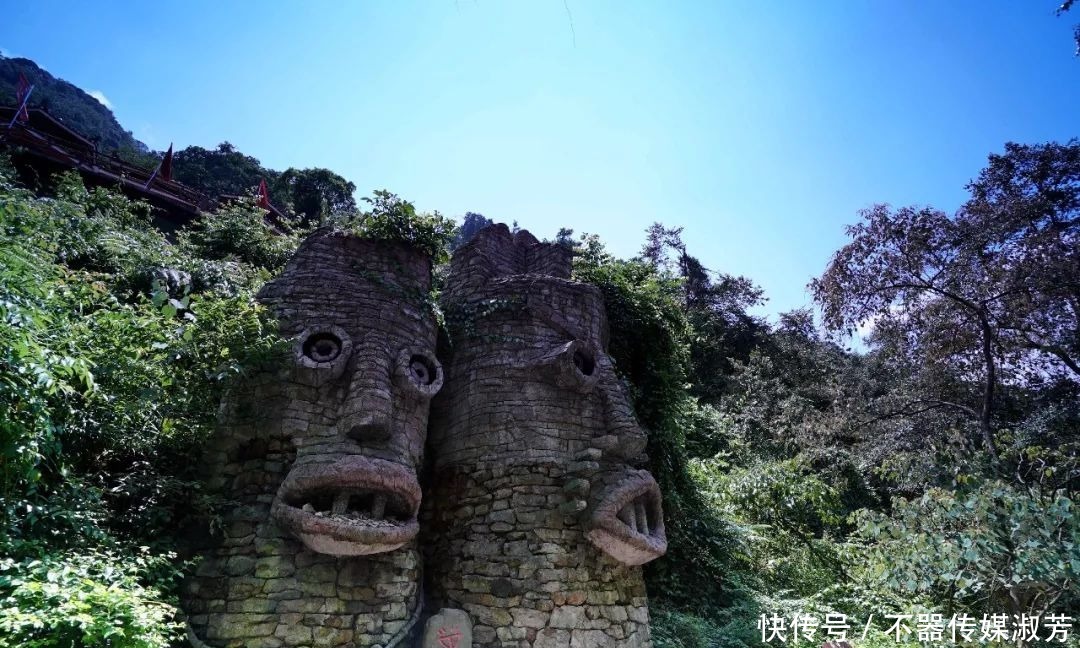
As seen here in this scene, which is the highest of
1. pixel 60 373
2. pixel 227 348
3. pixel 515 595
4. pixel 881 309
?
pixel 881 309

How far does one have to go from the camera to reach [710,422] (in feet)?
45.9

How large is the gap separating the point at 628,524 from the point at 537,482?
103 centimetres

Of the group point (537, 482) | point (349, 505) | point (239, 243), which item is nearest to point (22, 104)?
point (239, 243)

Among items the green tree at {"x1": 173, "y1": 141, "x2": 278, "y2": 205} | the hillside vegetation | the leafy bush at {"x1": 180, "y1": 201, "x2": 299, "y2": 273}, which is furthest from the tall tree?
the green tree at {"x1": 173, "y1": 141, "x2": 278, "y2": 205}

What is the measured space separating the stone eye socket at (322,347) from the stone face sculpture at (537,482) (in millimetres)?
1656

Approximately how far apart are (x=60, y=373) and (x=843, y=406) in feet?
40.6

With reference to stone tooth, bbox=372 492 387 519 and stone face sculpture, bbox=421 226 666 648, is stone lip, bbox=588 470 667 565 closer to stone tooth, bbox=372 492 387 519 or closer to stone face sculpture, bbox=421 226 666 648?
stone face sculpture, bbox=421 226 666 648

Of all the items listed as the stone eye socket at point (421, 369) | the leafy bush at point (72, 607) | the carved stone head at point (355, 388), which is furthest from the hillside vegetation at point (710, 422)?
the stone eye socket at point (421, 369)

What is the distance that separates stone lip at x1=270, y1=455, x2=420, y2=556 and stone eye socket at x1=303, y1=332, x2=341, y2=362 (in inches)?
43.5

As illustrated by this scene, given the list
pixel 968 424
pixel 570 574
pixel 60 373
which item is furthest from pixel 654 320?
pixel 60 373

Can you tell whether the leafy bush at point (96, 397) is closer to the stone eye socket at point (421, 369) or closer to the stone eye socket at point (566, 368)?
the stone eye socket at point (421, 369)

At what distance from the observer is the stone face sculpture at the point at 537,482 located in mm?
5621

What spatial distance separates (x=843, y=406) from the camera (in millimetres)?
11773

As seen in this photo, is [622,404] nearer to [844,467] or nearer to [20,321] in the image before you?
[20,321]
